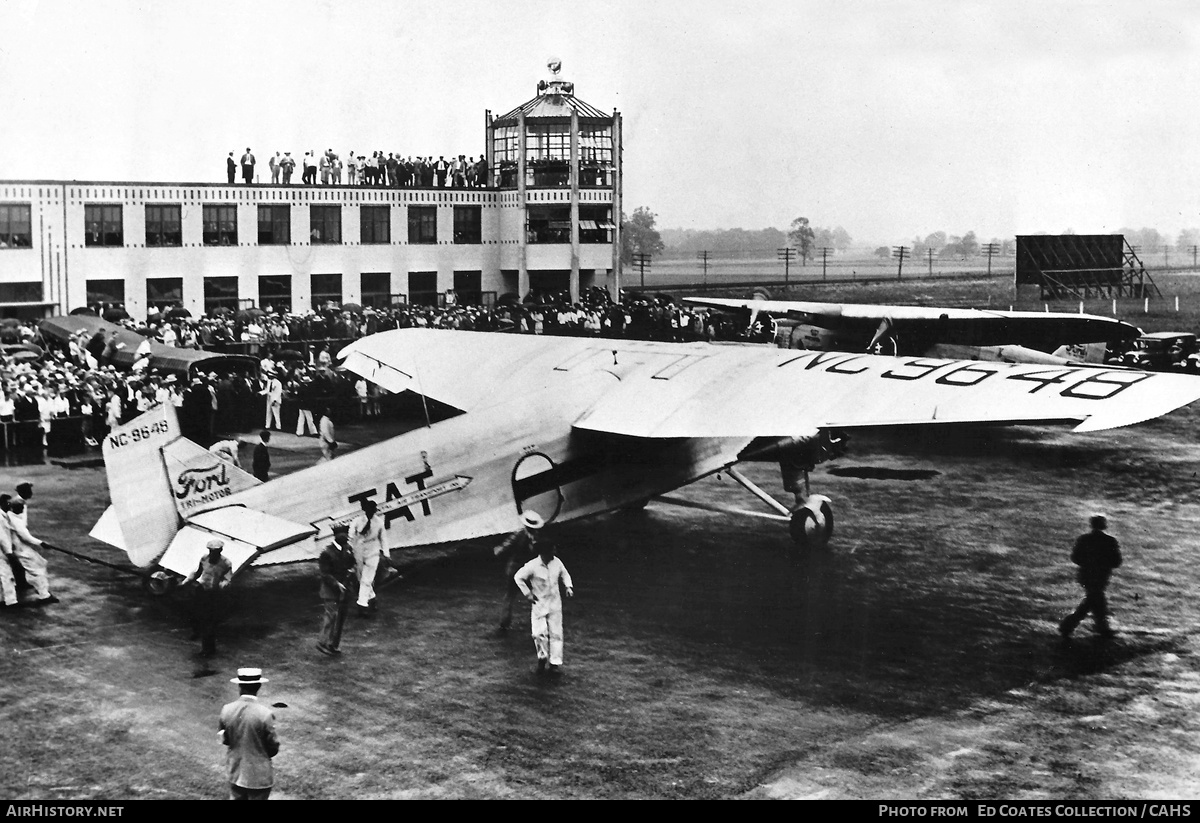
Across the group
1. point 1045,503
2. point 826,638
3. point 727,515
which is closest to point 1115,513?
point 1045,503

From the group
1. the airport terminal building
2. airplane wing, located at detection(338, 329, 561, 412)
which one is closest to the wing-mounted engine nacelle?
airplane wing, located at detection(338, 329, 561, 412)

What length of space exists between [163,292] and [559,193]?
17146 mm

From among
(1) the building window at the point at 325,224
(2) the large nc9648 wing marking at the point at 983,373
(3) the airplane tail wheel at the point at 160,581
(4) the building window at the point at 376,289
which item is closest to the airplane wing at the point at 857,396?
(2) the large nc9648 wing marking at the point at 983,373

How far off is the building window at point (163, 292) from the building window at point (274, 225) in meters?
3.56

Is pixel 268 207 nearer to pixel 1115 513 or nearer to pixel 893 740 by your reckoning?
pixel 1115 513

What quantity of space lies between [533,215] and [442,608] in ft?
125

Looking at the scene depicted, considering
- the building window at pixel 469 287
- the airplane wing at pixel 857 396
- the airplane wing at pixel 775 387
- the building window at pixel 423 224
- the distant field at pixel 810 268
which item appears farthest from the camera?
the distant field at pixel 810 268

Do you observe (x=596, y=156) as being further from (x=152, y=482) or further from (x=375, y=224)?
A: (x=152, y=482)

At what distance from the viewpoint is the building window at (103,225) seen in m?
41.1

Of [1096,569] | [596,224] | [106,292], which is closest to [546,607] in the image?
[1096,569]

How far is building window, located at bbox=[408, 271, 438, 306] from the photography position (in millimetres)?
48781

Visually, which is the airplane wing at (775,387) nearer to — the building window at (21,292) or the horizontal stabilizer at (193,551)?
the horizontal stabilizer at (193,551)

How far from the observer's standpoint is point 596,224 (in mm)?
52094

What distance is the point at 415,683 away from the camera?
1208 cm
